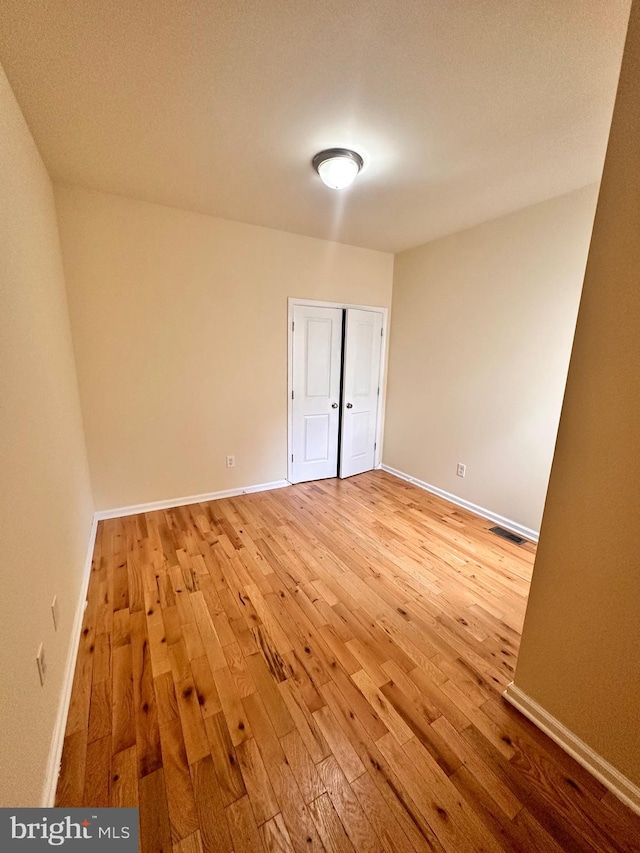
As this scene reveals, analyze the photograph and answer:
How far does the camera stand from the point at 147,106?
1.63 meters

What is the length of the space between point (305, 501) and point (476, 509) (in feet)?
5.58

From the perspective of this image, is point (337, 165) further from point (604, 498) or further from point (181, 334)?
point (604, 498)

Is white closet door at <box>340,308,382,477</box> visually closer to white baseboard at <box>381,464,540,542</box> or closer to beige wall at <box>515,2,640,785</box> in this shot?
white baseboard at <box>381,464,540,542</box>

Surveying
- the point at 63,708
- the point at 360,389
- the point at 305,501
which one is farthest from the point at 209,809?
the point at 360,389

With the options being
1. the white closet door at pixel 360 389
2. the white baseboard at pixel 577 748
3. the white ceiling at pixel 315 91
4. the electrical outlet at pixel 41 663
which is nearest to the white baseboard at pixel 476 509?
the white closet door at pixel 360 389

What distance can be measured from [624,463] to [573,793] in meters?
1.15

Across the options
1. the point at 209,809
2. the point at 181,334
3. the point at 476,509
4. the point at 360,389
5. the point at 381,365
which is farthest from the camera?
the point at 381,365

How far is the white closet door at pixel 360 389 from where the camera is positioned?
12.7 feet

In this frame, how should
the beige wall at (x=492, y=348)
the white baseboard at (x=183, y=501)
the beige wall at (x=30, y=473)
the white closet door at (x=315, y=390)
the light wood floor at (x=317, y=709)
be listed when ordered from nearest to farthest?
the beige wall at (x=30, y=473)
the light wood floor at (x=317, y=709)
the beige wall at (x=492, y=348)
the white baseboard at (x=183, y=501)
the white closet door at (x=315, y=390)

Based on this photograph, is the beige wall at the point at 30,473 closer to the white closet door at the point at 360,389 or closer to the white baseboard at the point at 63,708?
the white baseboard at the point at 63,708

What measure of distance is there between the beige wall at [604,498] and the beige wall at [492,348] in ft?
5.47

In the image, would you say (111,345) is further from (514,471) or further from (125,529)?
(514,471)

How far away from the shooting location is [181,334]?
118 inches

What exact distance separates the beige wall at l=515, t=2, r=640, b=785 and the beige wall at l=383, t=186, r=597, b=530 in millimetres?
1668
